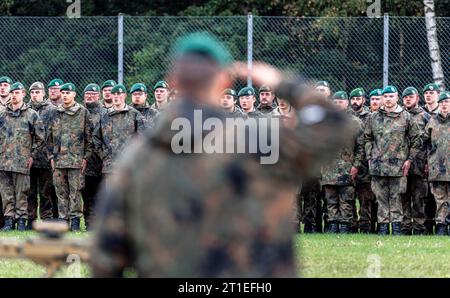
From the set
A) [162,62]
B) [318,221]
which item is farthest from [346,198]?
[162,62]

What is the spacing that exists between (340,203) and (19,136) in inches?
172

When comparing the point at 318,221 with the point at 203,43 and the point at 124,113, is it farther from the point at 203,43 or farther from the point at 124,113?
the point at 203,43

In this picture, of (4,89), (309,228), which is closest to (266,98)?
(309,228)

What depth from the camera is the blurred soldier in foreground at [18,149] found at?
16359mm

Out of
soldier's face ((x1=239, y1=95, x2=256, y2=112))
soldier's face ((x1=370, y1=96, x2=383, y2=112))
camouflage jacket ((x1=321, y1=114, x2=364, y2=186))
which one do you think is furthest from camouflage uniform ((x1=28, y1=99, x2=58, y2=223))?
soldier's face ((x1=370, y1=96, x2=383, y2=112))

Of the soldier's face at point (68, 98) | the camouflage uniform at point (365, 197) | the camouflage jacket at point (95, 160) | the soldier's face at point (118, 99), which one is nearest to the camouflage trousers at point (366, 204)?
the camouflage uniform at point (365, 197)

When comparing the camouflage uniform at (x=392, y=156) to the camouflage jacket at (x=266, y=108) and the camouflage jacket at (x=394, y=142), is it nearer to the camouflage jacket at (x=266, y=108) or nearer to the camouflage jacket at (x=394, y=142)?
the camouflage jacket at (x=394, y=142)

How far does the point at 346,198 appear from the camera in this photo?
1603 cm

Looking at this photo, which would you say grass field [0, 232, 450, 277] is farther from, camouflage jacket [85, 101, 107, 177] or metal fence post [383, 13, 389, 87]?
metal fence post [383, 13, 389, 87]

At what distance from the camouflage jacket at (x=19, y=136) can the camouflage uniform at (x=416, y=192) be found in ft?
16.1

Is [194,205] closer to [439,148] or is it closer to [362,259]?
[362,259]

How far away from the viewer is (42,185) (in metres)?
16.9

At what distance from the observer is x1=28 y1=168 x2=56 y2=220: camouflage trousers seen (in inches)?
661
